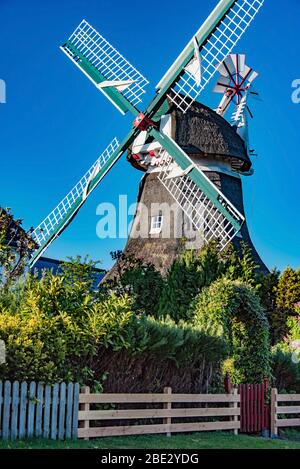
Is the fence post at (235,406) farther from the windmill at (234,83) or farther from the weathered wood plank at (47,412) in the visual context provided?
the windmill at (234,83)

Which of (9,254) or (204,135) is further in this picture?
(204,135)

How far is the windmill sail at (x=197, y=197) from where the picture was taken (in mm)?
22641

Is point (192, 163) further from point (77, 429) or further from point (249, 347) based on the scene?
point (77, 429)

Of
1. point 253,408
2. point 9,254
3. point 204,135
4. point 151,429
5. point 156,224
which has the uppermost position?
point 204,135

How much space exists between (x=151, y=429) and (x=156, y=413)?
0.28m

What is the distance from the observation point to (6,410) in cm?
977

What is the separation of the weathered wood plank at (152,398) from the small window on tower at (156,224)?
12.5 m

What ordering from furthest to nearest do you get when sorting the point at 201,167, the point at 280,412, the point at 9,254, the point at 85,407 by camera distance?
the point at 201,167 → the point at 9,254 → the point at 280,412 → the point at 85,407

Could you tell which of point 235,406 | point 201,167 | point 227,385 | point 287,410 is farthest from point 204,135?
point 235,406

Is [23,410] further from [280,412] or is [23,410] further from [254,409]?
[280,412]

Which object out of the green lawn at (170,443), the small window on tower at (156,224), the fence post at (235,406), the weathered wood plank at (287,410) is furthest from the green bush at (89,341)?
the small window on tower at (156,224)

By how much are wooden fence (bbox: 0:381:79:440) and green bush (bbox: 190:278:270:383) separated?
440 cm

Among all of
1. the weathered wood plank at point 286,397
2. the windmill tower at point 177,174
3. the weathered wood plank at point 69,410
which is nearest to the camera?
the weathered wood plank at point 69,410
